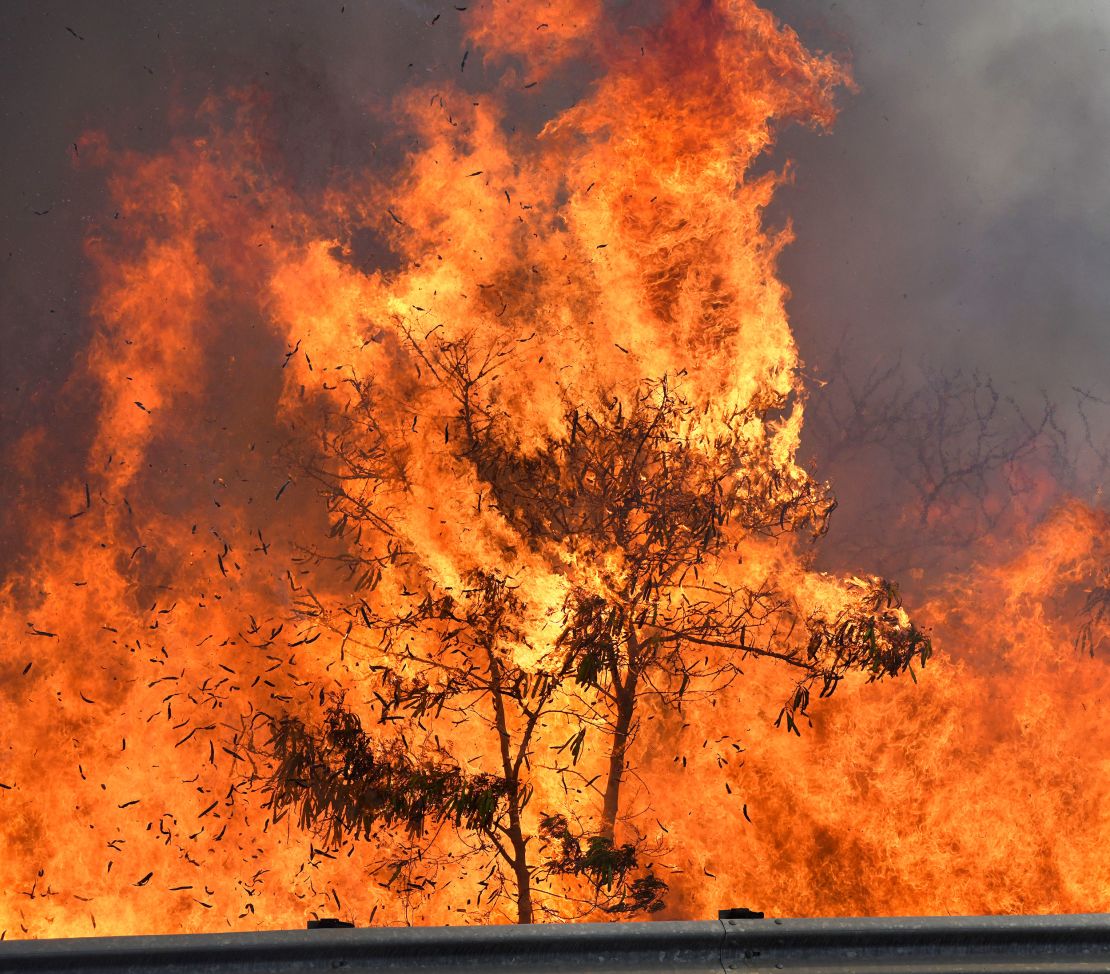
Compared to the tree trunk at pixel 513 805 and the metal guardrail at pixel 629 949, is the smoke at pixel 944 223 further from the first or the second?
the metal guardrail at pixel 629 949

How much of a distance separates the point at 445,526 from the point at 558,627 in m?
0.51

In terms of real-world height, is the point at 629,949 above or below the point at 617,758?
below

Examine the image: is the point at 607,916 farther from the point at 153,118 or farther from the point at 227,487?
the point at 153,118

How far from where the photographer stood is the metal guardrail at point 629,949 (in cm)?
182

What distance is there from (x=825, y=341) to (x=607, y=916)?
Answer: 7.23ft

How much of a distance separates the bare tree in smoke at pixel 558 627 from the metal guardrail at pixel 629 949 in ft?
6.48

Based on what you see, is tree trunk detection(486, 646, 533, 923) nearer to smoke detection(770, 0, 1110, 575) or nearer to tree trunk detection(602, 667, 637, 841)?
tree trunk detection(602, 667, 637, 841)

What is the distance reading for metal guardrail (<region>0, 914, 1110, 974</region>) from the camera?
71.5 inches

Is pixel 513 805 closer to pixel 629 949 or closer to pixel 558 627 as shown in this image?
pixel 558 627

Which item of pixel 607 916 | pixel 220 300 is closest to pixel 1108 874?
pixel 607 916

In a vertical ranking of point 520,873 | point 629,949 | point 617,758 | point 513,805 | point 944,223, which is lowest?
point 629,949

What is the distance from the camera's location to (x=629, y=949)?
185 centimetres

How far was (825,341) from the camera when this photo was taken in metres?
4.09

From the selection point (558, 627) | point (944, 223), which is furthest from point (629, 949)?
point (944, 223)
